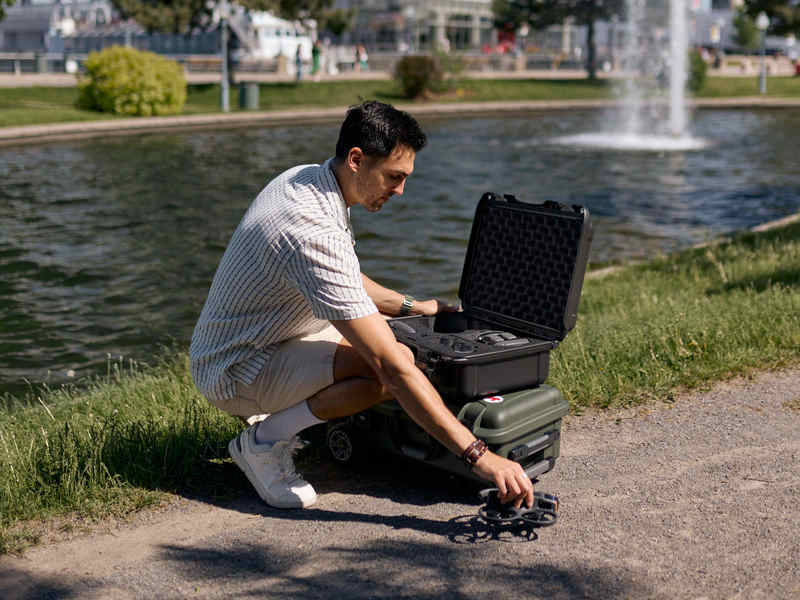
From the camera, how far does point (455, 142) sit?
87.8ft

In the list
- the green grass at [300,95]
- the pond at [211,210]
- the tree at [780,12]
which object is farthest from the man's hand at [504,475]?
the tree at [780,12]

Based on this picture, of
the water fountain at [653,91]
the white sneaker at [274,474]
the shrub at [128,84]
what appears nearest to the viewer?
the white sneaker at [274,474]

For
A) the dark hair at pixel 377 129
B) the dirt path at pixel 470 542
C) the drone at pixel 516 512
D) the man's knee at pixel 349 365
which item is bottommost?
the dirt path at pixel 470 542

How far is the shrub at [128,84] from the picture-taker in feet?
101

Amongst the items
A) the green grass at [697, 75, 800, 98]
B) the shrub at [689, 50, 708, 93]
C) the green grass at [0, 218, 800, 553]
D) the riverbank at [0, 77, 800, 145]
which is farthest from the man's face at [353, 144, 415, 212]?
the shrub at [689, 50, 708, 93]

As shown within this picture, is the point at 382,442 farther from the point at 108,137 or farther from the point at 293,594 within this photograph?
the point at 108,137

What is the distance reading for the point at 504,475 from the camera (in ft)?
11.5

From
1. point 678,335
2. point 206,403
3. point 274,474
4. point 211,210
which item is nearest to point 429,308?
point 274,474

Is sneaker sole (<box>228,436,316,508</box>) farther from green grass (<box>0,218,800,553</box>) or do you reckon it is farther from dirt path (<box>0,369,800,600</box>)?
green grass (<box>0,218,800,553</box>)

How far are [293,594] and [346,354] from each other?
98cm

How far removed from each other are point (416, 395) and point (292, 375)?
610 mm

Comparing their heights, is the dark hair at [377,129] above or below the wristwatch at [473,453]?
above

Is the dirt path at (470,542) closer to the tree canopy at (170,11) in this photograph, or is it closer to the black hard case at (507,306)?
the black hard case at (507,306)

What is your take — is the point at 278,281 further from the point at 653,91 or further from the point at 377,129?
the point at 653,91
